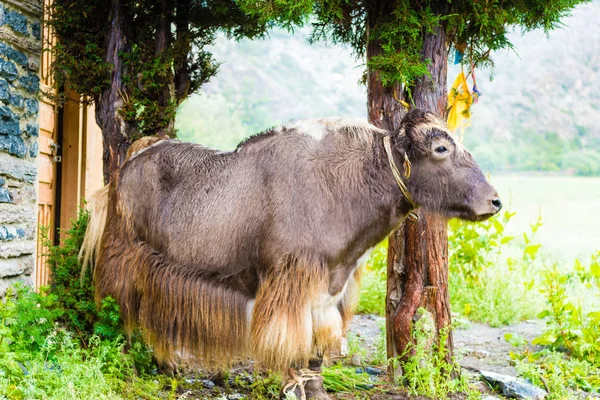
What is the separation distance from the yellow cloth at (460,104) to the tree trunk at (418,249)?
420 millimetres

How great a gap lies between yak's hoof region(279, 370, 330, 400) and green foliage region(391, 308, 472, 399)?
56cm

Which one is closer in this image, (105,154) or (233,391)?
(233,391)

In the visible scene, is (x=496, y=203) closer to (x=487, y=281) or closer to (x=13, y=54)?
(x=13, y=54)

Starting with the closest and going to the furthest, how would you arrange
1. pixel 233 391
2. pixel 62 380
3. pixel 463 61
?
1. pixel 62 380
2. pixel 233 391
3. pixel 463 61

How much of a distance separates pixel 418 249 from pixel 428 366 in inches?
30.2

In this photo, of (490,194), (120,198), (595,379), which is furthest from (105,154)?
(595,379)

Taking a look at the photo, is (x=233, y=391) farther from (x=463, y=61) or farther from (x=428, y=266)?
(x=463, y=61)

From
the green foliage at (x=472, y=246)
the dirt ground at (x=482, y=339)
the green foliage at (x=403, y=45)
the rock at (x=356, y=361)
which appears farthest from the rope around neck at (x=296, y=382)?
the green foliage at (x=472, y=246)

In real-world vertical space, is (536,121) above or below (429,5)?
above

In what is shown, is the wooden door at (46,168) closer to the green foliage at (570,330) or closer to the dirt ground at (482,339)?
the dirt ground at (482,339)

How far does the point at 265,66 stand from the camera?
20.7 metres

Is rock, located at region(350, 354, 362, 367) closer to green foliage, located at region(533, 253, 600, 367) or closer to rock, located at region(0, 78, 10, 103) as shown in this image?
green foliage, located at region(533, 253, 600, 367)

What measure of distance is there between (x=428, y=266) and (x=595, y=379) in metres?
1.66

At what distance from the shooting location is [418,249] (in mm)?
4371
